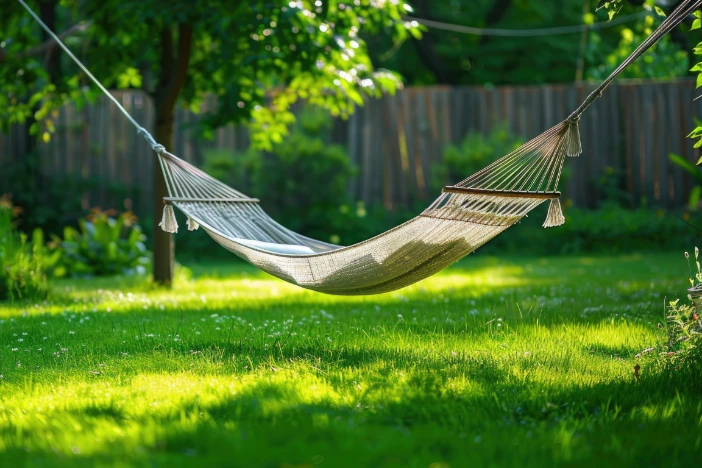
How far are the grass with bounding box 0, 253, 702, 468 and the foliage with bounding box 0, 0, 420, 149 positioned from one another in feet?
5.22

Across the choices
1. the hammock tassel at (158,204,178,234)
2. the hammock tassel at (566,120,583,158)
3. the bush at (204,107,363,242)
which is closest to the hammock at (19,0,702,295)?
the hammock tassel at (566,120,583,158)

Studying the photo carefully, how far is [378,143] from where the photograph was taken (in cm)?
1015

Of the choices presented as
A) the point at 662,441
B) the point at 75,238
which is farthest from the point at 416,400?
the point at 75,238

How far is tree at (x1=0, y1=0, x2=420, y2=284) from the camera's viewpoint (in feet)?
17.1

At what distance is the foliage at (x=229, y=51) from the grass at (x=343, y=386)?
159cm

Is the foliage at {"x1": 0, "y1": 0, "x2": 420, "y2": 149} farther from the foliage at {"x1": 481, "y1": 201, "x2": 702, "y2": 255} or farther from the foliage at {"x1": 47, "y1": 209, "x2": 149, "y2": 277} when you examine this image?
the foliage at {"x1": 481, "y1": 201, "x2": 702, "y2": 255}

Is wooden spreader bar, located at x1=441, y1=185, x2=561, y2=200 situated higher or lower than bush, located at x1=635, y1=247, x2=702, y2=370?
higher

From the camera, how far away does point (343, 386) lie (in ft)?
9.38

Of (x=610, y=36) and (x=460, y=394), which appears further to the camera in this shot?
(x=610, y=36)

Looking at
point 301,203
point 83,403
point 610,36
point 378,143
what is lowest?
point 83,403

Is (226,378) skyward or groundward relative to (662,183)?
groundward

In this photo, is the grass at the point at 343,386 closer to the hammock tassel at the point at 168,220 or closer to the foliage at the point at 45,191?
the hammock tassel at the point at 168,220

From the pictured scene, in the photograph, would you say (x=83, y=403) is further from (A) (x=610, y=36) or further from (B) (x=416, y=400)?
(A) (x=610, y=36)

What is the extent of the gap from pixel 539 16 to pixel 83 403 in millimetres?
11899
